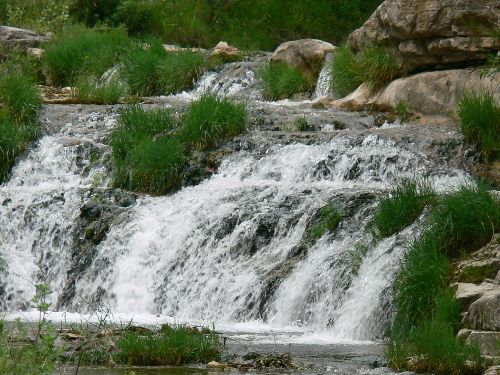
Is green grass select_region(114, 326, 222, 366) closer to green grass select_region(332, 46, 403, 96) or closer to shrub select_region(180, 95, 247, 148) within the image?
shrub select_region(180, 95, 247, 148)

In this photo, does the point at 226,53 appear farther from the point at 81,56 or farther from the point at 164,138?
the point at 164,138

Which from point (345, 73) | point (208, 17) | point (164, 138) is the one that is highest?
point (208, 17)

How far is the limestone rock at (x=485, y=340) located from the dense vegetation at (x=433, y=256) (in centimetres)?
15

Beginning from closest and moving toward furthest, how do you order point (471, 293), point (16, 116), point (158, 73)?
point (471, 293) → point (16, 116) → point (158, 73)

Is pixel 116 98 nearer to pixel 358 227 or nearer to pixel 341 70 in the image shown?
pixel 341 70

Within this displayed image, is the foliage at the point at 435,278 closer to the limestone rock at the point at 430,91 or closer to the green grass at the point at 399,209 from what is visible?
the green grass at the point at 399,209

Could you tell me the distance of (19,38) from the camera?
864 inches

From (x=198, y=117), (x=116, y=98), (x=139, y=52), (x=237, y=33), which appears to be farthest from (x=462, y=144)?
(x=237, y=33)

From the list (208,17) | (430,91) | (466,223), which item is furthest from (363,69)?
(208,17)

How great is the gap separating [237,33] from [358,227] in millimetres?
15414

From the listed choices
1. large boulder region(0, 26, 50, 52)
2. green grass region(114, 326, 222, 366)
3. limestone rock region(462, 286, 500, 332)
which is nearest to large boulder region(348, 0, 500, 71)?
limestone rock region(462, 286, 500, 332)

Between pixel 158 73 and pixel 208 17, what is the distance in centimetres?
775

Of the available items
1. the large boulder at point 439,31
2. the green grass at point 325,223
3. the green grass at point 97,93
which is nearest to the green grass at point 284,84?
the large boulder at point 439,31

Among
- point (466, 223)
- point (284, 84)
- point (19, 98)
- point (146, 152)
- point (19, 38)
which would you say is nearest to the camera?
point (466, 223)
